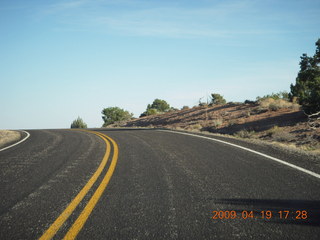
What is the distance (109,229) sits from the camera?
9.49 ft

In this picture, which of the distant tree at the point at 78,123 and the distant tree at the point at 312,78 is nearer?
the distant tree at the point at 312,78

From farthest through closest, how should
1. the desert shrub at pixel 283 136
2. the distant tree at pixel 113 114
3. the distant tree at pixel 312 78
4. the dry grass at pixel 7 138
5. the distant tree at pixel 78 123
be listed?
1. the distant tree at pixel 113 114
2. the distant tree at pixel 78 123
3. the distant tree at pixel 312 78
4. the desert shrub at pixel 283 136
5. the dry grass at pixel 7 138

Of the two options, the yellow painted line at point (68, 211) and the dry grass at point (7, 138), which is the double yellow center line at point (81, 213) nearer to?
the yellow painted line at point (68, 211)

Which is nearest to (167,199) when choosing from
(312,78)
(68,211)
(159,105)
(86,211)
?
(86,211)

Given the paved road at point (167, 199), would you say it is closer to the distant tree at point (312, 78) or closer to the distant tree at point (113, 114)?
the distant tree at point (312, 78)

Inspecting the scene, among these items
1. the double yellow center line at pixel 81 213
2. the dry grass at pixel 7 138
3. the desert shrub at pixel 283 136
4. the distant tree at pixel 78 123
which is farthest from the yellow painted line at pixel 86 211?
the distant tree at pixel 78 123

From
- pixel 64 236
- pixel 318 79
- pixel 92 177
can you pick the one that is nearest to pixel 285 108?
pixel 318 79

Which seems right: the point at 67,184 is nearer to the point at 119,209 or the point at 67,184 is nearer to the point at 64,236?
the point at 119,209

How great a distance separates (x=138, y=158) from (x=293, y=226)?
184 inches

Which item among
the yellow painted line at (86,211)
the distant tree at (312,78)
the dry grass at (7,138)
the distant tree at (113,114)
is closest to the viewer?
the yellow painted line at (86,211)

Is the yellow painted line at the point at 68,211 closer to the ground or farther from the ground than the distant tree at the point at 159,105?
closer to the ground

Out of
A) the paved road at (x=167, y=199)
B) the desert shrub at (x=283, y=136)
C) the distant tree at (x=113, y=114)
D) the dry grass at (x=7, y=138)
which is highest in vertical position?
the distant tree at (x=113, y=114)

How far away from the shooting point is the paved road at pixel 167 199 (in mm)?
2850

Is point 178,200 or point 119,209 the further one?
point 178,200
